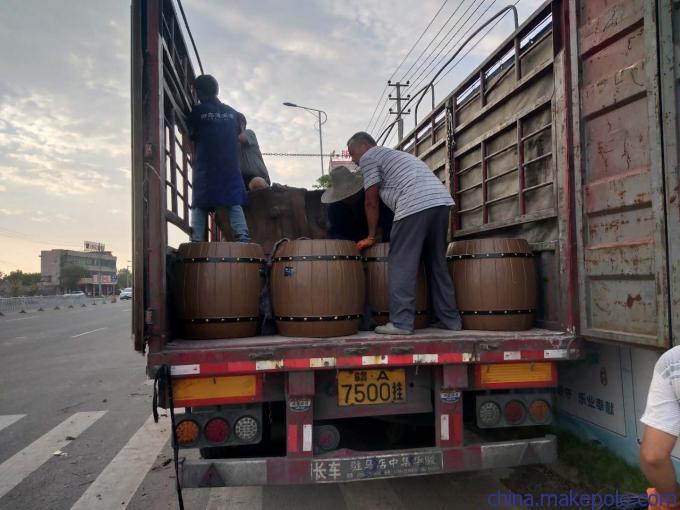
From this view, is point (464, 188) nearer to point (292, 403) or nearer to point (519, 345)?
point (519, 345)

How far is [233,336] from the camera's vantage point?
9.32 ft

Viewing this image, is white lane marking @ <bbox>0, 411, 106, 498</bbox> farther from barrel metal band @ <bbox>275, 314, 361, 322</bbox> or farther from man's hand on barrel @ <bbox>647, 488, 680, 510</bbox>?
man's hand on barrel @ <bbox>647, 488, 680, 510</bbox>

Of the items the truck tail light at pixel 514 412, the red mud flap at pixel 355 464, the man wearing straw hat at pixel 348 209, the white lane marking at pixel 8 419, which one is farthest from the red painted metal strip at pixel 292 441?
the white lane marking at pixel 8 419

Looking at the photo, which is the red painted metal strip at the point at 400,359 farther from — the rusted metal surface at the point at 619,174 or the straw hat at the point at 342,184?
the straw hat at the point at 342,184

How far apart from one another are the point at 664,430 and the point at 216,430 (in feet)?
6.73

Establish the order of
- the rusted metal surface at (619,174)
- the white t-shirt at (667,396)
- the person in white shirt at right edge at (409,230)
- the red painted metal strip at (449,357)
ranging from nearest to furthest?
1. the white t-shirt at (667,396)
2. the rusted metal surface at (619,174)
3. the red painted metal strip at (449,357)
4. the person in white shirt at right edge at (409,230)

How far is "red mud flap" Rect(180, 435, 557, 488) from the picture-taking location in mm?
2359

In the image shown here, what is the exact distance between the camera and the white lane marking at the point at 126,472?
10.4ft

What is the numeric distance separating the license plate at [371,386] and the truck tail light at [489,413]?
1.63ft

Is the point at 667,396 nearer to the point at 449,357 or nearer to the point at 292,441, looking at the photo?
the point at 449,357

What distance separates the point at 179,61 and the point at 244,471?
3.27 meters

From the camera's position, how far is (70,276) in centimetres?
7906

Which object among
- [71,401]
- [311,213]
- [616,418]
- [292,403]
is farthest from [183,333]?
[71,401]

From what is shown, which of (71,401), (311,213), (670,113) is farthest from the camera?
(71,401)
